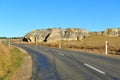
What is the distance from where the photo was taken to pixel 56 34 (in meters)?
92.2

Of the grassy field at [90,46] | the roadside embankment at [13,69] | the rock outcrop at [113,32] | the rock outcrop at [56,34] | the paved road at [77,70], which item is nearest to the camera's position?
the paved road at [77,70]

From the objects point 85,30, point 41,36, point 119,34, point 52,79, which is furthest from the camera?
point 119,34

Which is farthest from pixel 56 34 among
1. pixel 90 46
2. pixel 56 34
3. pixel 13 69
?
pixel 13 69

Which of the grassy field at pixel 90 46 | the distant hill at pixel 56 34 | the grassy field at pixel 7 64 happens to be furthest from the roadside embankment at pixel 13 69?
the distant hill at pixel 56 34

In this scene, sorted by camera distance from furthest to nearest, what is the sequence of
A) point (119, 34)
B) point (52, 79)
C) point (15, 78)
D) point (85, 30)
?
1. point (119, 34)
2. point (85, 30)
3. point (15, 78)
4. point (52, 79)

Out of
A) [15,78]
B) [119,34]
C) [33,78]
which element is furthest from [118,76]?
[119,34]

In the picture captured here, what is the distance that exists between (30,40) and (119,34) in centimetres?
3372

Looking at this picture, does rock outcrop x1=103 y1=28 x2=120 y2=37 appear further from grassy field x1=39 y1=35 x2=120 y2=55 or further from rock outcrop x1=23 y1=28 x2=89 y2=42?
rock outcrop x1=23 y1=28 x2=89 y2=42

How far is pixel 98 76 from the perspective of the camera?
1223 cm

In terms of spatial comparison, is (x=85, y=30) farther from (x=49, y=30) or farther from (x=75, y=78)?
(x=75, y=78)

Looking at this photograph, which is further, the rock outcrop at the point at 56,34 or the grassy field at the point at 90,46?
the rock outcrop at the point at 56,34

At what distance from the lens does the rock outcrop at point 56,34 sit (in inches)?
3642

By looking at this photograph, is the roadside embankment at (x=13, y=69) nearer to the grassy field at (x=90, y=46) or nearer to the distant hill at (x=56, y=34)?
the grassy field at (x=90, y=46)

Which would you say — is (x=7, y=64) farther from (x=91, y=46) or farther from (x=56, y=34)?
(x=56, y=34)
